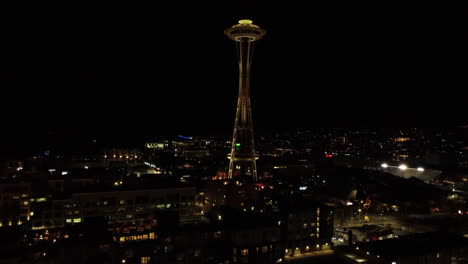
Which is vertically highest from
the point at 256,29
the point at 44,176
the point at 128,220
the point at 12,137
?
the point at 256,29

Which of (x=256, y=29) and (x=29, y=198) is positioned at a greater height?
(x=256, y=29)

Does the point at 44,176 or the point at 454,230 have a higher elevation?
the point at 44,176

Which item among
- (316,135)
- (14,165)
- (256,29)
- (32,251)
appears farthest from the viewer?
(316,135)

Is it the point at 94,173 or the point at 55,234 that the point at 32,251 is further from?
the point at 94,173

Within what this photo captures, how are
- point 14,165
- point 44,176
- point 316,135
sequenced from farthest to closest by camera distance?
1. point 316,135
2. point 14,165
3. point 44,176

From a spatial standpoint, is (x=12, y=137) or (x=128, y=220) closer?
(x=128, y=220)

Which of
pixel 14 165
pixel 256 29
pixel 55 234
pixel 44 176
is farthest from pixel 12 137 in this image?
pixel 256 29

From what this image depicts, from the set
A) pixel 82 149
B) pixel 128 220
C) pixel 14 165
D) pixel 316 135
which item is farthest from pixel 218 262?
pixel 316 135

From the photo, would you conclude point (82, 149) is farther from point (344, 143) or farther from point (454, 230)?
point (344, 143)

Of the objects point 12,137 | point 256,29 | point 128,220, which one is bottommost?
point 128,220
